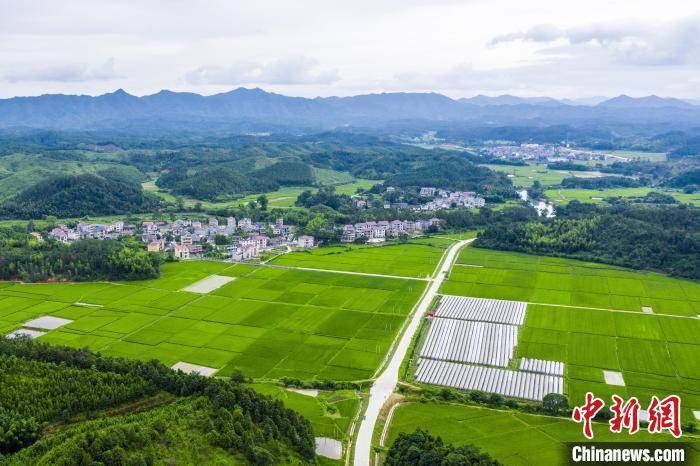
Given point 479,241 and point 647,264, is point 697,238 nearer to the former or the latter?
point 647,264

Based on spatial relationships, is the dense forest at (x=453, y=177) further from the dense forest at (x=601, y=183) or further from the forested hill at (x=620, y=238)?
the forested hill at (x=620, y=238)

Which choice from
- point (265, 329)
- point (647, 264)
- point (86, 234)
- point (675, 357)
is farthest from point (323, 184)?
point (675, 357)

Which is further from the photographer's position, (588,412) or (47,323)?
(47,323)

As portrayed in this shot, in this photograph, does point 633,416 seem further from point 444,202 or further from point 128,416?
point 444,202

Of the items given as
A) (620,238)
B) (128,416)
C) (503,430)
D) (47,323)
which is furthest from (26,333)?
(620,238)

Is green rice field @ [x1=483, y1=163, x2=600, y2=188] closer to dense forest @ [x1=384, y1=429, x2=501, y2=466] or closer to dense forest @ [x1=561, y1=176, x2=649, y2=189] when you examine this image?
dense forest @ [x1=561, y1=176, x2=649, y2=189]
